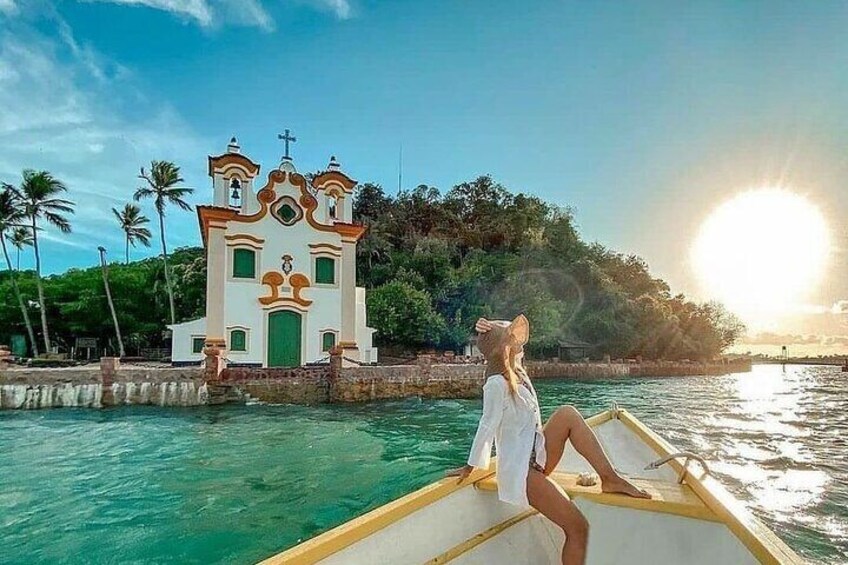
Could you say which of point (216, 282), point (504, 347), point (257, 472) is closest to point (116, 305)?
point (216, 282)

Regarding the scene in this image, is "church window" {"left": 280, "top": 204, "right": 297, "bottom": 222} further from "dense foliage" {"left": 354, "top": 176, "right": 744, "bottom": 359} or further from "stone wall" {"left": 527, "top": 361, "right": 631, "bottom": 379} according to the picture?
"stone wall" {"left": 527, "top": 361, "right": 631, "bottom": 379}

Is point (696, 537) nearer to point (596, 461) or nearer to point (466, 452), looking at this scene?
point (596, 461)

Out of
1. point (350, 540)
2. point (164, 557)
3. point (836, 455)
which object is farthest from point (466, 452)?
point (350, 540)

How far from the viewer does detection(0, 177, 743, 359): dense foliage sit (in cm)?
3228

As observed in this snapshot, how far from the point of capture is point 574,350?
40.2 m

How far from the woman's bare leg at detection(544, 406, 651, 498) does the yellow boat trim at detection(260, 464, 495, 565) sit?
0.50 meters

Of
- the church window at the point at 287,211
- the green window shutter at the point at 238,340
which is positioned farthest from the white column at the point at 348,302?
the green window shutter at the point at 238,340

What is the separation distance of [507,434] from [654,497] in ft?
3.24

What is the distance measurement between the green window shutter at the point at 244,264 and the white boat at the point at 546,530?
18.2 meters

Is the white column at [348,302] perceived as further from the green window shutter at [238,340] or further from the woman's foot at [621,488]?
the woman's foot at [621,488]

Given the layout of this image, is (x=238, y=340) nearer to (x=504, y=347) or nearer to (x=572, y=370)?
(x=504, y=347)

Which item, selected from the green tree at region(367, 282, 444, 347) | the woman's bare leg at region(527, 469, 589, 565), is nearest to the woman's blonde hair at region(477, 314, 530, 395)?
the woman's bare leg at region(527, 469, 589, 565)

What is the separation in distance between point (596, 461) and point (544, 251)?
40.0 m

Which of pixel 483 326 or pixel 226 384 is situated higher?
pixel 483 326
